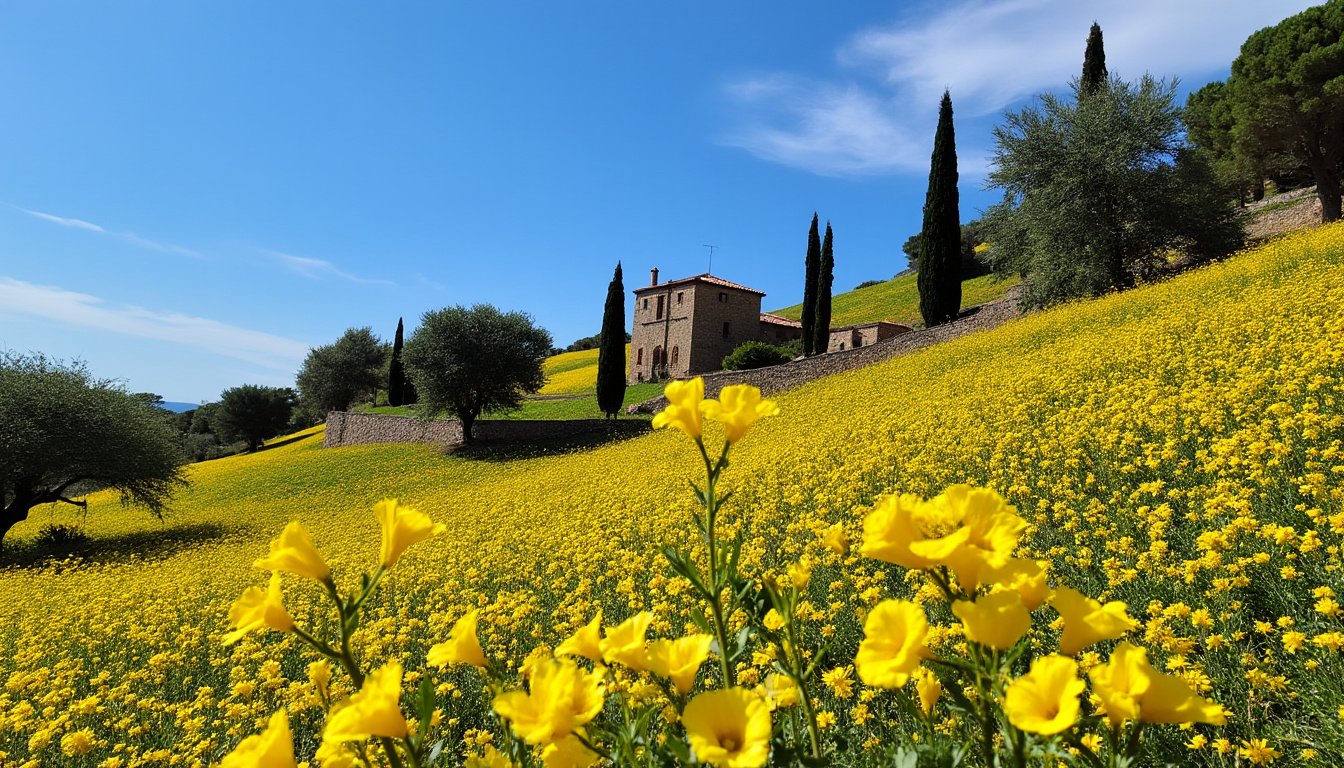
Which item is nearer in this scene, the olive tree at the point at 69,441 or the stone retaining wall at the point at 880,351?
the olive tree at the point at 69,441

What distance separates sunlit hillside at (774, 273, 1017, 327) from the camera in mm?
44344

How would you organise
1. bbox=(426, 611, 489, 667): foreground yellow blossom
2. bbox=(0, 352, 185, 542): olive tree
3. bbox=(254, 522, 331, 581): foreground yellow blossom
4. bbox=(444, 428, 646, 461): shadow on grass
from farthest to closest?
bbox=(444, 428, 646, 461): shadow on grass < bbox=(0, 352, 185, 542): olive tree < bbox=(426, 611, 489, 667): foreground yellow blossom < bbox=(254, 522, 331, 581): foreground yellow blossom

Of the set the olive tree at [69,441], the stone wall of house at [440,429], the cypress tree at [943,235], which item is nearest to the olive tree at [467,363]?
Answer: the stone wall of house at [440,429]

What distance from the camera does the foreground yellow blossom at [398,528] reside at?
1.28m

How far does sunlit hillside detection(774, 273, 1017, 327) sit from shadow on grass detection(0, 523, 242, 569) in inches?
1554

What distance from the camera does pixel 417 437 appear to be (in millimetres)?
36219

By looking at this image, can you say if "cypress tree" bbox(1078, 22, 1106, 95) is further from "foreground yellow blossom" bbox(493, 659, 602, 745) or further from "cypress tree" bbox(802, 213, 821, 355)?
"foreground yellow blossom" bbox(493, 659, 602, 745)

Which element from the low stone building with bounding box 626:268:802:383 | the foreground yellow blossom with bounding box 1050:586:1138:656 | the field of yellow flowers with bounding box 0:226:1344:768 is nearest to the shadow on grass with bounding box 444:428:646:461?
the field of yellow flowers with bounding box 0:226:1344:768

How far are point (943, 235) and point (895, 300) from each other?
23.0 meters

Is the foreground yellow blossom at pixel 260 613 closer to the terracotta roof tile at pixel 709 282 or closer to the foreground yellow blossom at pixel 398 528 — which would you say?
the foreground yellow blossom at pixel 398 528

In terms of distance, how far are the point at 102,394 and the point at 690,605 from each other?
26.5 m

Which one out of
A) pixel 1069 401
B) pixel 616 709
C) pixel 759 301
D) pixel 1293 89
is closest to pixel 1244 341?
pixel 1069 401

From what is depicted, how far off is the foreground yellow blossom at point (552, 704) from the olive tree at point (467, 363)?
103ft

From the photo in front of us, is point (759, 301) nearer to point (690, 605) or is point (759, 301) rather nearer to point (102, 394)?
point (102, 394)
